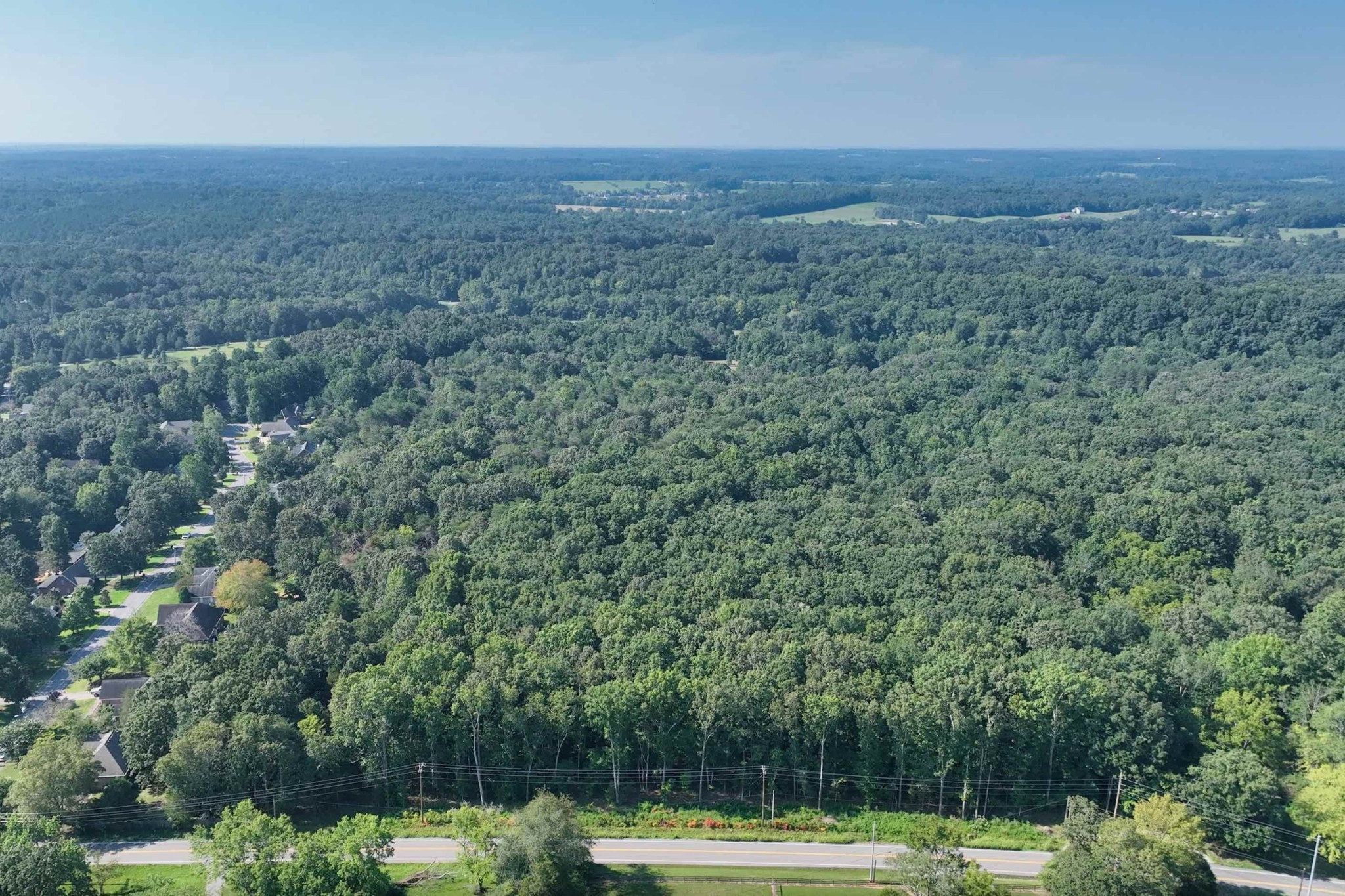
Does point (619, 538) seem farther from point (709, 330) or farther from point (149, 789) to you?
point (709, 330)

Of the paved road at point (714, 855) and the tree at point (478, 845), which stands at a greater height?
the tree at point (478, 845)

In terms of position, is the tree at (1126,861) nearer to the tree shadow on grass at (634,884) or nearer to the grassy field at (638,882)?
the grassy field at (638,882)

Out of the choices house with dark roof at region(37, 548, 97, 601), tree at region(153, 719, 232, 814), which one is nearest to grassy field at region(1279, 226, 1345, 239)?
house with dark roof at region(37, 548, 97, 601)

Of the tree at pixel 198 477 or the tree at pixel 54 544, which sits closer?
the tree at pixel 54 544

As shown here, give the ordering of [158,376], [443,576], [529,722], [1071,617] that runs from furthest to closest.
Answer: [158,376], [443,576], [1071,617], [529,722]

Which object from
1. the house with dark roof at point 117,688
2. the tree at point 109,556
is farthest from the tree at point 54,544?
the house with dark roof at point 117,688

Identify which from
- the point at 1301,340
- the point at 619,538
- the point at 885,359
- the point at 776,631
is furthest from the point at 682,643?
the point at 1301,340

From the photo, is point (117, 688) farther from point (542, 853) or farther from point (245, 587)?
point (542, 853)

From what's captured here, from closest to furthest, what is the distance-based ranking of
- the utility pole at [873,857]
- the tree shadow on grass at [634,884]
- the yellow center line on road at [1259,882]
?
1. the yellow center line on road at [1259,882]
2. the tree shadow on grass at [634,884]
3. the utility pole at [873,857]
